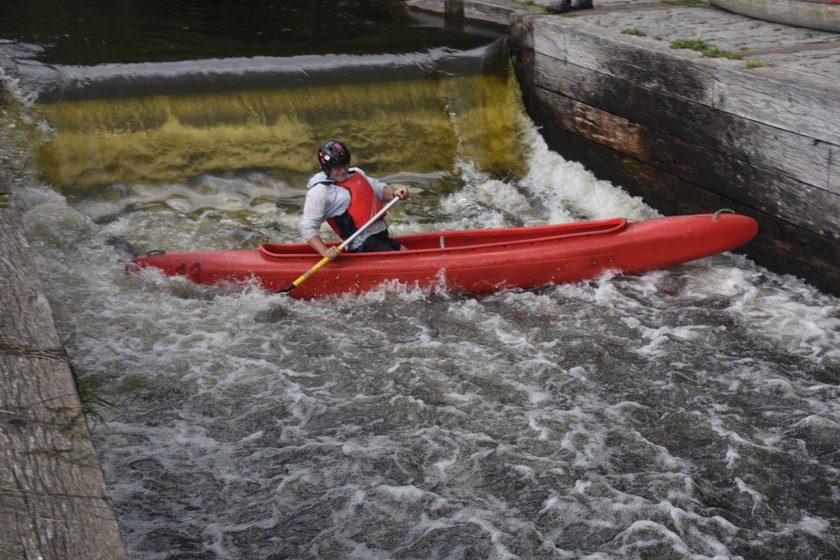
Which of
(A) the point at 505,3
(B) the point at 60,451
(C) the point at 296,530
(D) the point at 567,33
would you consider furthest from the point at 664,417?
(A) the point at 505,3

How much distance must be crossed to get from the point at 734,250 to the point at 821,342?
1.29m

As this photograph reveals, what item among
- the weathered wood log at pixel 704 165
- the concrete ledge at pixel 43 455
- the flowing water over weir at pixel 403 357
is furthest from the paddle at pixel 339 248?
the concrete ledge at pixel 43 455

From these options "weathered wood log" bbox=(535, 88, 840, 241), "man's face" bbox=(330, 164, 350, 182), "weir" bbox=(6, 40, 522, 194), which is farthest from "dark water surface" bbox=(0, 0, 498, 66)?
"man's face" bbox=(330, 164, 350, 182)

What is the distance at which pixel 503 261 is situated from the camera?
5.98m

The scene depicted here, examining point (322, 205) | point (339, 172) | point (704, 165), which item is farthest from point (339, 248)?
point (704, 165)

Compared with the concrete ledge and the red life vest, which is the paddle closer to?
the red life vest

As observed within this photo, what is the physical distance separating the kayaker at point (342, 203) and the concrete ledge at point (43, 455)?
2.98 meters

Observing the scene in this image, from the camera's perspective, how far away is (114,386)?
15.9 ft

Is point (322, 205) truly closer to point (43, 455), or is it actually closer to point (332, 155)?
point (332, 155)

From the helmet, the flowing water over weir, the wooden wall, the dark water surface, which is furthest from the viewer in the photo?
the dark water surface

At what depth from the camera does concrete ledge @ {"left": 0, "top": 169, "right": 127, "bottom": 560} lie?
196 cm

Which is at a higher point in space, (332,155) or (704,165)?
(332,155)

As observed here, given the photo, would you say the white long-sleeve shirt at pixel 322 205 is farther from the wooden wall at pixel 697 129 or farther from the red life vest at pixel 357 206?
the wooden wall at pixel 697 129

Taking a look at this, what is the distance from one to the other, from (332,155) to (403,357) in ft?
4.63
